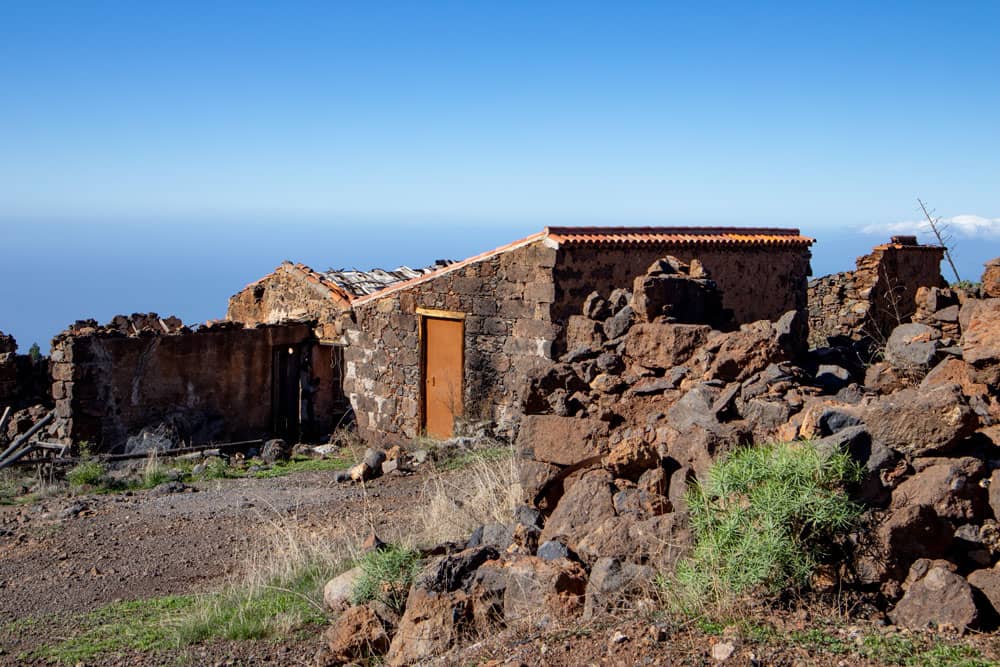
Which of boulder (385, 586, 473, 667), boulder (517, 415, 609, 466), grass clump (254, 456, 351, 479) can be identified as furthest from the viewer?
grass clump (254, 456, 351, 479)

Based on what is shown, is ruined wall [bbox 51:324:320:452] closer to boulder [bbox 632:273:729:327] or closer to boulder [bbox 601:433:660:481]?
boulder [bbox 632:273:729:327]

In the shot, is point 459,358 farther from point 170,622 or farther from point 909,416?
point 909,416

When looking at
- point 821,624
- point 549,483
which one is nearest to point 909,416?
point 821,624

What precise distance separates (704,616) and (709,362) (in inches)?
103

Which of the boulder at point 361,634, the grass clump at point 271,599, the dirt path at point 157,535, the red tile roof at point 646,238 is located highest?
the red tile roof at point 646,238

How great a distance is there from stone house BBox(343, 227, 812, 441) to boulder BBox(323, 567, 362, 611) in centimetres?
717

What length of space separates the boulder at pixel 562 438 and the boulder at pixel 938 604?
93.5 inches

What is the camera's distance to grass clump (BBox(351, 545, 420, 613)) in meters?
5.90

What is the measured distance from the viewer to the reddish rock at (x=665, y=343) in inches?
281

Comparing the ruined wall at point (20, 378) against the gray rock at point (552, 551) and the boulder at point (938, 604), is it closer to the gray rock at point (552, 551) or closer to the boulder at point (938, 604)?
the gray rock at point (552, 551)

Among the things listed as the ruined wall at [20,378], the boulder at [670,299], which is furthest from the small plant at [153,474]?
the boulder at [670,299]

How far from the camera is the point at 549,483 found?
21.9 feet

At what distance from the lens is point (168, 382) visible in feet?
55.5

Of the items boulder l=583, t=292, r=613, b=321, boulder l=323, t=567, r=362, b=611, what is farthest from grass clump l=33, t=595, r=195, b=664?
boulder l=583, t=292, r=613, b=321
